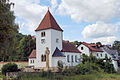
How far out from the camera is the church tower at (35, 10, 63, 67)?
112ft

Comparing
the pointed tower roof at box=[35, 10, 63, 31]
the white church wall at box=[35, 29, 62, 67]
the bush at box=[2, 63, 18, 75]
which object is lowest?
the bush at box=[2, 63, 18, 75]

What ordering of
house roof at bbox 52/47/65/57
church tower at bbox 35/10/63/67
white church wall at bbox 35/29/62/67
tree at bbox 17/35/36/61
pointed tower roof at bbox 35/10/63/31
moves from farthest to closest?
tree at bbox 17/35/36/61
pointed tower roof at bbox 35/10/63/31
church tower at bbox 35/10/63/67
white church wall at bbox 35/29/62/67
house roof at bbox 52/47/65/57

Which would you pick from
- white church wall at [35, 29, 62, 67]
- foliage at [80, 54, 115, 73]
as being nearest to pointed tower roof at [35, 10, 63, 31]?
white church wall at [35, 29, 62, 67]

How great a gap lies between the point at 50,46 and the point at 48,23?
5509 mm

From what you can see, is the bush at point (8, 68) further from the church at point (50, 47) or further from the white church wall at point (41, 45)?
the white church wall at point (41, 45)

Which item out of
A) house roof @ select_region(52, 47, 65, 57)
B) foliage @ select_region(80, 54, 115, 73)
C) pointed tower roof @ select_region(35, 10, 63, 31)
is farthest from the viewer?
pointed tower roof @ select_region(35, 10, 63, 31)

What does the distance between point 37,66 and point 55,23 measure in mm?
11032

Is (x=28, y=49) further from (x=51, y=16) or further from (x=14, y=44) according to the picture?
(x=14, y=44)

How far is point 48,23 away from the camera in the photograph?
3519cm

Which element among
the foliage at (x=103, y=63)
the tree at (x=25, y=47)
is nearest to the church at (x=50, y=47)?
the foliage at (x=103, y=63)

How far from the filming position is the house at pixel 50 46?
33.4 metres

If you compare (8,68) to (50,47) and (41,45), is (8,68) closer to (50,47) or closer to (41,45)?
(50,47)

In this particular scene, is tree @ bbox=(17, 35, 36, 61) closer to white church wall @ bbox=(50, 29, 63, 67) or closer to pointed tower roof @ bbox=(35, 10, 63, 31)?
pointed tower roof @ bbox=(35, 10, 63, 31)

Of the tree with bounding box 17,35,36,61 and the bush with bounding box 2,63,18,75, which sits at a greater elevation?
the tree with bounding box 17,35,36,61
